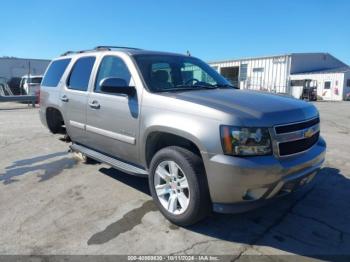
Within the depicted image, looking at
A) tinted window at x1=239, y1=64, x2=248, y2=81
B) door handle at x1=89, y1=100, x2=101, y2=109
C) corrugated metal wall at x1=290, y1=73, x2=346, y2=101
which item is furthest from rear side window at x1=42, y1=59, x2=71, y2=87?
tinted window at x1=239, y1=64, x2=248, y2=81

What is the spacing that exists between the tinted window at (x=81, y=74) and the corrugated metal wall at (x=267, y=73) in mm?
29089

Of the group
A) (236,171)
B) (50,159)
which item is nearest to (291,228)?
(236,171)

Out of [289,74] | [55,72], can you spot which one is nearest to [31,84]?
[55,72]

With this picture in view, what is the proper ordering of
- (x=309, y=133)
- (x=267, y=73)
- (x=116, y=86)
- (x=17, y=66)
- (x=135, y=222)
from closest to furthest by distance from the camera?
(x=309, y=133) < (x=135, y=222) < (x=116, y=86) < (x=17, y=66) < (x=267, y=73)

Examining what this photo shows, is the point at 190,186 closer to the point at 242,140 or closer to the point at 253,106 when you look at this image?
the point at 242,140

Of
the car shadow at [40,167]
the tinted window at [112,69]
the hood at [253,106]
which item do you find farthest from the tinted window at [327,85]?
the tinted window at [112,69]

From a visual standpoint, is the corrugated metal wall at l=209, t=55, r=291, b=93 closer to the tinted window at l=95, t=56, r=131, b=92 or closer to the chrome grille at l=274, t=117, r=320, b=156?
the tinted window at l=95, t=56, r=131, b=92

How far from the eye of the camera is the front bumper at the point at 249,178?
9.52ft

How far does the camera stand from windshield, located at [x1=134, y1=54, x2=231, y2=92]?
405cm

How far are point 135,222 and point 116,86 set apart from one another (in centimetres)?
161

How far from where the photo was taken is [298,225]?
11.7ft

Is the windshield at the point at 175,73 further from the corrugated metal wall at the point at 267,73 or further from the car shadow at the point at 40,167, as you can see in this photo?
the corrugated metal wall at the point at 267,73

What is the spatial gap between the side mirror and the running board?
963mm

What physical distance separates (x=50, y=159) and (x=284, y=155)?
4905 mm
